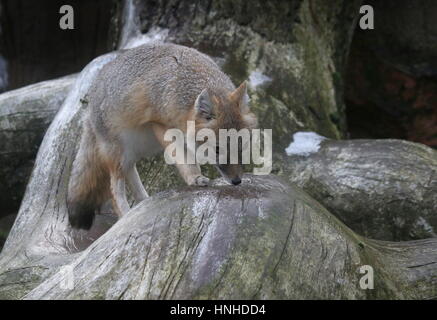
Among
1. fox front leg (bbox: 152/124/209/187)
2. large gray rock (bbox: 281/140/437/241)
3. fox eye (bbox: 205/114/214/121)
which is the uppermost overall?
fox eye (bbox: 205/114/214/121)

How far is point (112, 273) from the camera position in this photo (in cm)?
353

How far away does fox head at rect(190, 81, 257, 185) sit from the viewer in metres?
4.17

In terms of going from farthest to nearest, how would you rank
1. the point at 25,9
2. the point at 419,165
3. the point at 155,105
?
the point at 25,9 < the point at 419,165 < the point at 155,105

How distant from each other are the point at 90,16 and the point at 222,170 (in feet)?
23.0

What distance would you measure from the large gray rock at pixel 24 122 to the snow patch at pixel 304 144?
2.71 meters

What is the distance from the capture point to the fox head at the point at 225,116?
4.17 metres

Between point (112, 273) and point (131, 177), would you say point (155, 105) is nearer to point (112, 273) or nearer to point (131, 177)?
point (131, 177)

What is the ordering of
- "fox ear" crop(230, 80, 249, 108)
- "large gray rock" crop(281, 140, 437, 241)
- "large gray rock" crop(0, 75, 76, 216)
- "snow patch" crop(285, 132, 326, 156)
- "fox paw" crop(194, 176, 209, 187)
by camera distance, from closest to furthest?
"fox ear" crop(230, 80, 249, 108) → "fox paw" crop(194, 176, 209, 187) → "large gray rock" crop(281, 140, 437, 241) → "snow patch" crop(285, 132, 326, 156) → "large gray rock" crop(0, 75, 76, 216)

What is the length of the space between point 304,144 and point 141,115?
84.0 inches

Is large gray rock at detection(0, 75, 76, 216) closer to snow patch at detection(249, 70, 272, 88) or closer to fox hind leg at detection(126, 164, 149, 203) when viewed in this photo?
snow patch at detection(249, 70, 272, 88)

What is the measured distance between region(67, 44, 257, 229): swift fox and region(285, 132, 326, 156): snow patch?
62.2 inches

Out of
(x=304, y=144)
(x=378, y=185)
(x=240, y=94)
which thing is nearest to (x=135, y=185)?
(x=240, y=94)

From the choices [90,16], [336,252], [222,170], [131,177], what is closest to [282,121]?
[131,177]

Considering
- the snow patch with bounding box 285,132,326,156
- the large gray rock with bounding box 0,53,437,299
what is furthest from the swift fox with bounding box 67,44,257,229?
the snow patch with bounding box 285,132,326,156
